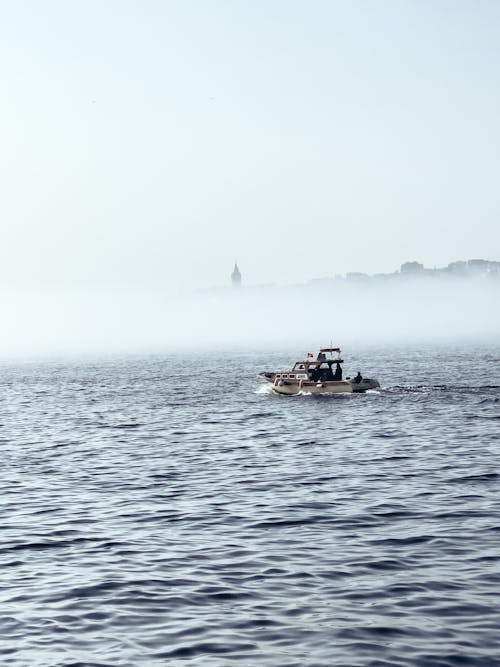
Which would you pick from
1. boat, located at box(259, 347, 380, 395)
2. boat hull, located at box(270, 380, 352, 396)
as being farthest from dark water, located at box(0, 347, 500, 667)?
boat, located at box(259, 347, 380, 395)

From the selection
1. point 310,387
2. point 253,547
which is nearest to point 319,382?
point 310,387

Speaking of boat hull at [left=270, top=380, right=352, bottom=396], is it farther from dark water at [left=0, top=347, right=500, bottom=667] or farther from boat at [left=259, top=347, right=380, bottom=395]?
dark water at [left=0, top=347, right=500, bottom=667]

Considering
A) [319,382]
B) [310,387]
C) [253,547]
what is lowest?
[253,547]

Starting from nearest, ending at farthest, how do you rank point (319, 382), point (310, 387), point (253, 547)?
point (253, 547)
point (319, 382)
point (310, 387)

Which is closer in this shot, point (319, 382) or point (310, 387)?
point (319, 382)

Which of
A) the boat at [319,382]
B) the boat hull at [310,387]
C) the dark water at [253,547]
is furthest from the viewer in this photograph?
the boat at [319,382]

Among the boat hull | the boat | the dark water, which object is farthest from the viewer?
the boat

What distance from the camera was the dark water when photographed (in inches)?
652

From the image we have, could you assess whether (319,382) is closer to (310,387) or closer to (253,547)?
(310,387)

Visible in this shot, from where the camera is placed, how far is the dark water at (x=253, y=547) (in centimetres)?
1656

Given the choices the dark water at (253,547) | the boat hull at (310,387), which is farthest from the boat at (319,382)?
the dark water at (253,547)

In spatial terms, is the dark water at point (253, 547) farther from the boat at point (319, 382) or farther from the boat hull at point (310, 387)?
the boat at point (319, 382)

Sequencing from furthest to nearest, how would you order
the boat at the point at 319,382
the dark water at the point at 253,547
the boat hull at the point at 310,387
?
the boat at the point at 319,382
the boat hull at the point at 310,387
the dark water at the point at 253,547

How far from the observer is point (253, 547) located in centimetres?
2314
